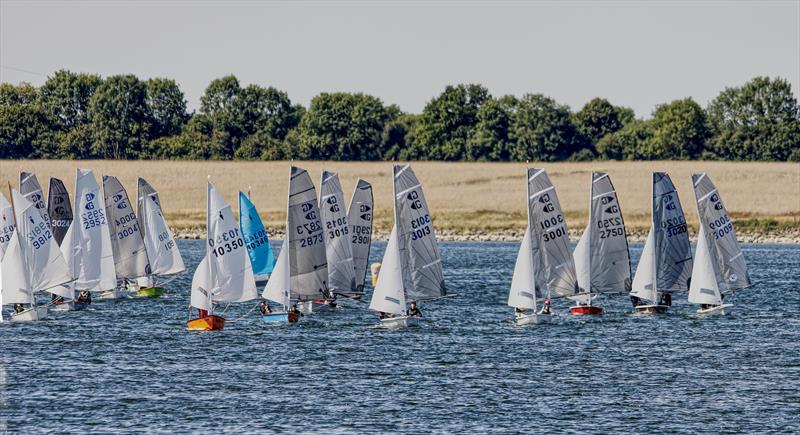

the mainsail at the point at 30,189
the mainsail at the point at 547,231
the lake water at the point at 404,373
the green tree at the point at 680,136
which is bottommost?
the lake water at the point at 404,373

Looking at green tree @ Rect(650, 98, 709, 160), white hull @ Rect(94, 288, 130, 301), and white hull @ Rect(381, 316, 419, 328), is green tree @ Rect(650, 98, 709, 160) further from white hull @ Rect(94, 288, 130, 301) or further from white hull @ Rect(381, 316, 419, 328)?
white hull @ Rect(381, 316, 419, 328)

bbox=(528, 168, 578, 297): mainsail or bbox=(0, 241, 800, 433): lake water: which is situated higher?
bbox=(528, 168, 578, 297): mainsail

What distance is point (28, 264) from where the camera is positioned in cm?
6103

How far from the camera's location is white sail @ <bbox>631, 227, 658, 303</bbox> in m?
65.8

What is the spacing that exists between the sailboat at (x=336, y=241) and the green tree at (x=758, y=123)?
127 metres

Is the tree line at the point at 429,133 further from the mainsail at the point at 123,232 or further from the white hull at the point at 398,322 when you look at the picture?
the white hull at the point at 398,322

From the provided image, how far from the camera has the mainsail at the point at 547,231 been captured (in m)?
61.8

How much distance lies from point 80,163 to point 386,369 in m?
125

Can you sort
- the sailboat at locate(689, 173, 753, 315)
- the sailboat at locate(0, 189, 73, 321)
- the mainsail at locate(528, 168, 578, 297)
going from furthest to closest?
the sailboat at locate(689, 173, 753, 315)
the mainsail at locate(528, 168, 578, 297)
the sailboat at locate(0, 189, 73, 321)

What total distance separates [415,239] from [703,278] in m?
14.9

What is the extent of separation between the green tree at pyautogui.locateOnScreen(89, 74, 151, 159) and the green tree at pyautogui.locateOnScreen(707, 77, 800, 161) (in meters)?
74.8

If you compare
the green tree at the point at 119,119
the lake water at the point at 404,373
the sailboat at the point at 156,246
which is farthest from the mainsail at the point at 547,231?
the green tree at the point at 119,119

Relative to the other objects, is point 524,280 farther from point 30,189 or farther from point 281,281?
point 30,189

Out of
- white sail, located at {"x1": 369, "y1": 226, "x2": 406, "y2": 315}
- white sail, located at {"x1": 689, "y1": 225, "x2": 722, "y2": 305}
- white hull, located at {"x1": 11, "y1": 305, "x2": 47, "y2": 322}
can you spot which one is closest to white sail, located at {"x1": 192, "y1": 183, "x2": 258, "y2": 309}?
white sail, located at {"x1": 369, "y1": 226, "x2": 406, "y2": 315}
